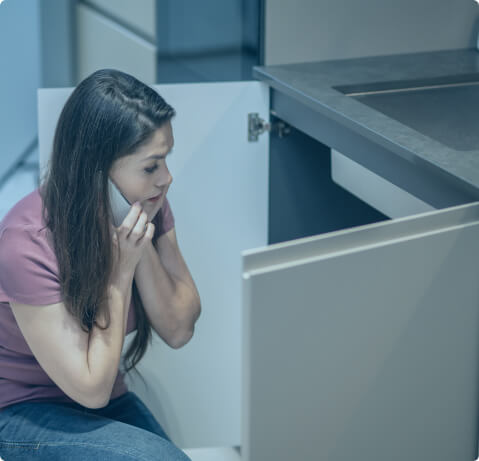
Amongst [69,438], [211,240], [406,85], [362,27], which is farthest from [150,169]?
[362,27]

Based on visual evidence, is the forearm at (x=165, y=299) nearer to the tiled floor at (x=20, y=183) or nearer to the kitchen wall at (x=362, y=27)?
the kitchen wall at (x=362, y=27)

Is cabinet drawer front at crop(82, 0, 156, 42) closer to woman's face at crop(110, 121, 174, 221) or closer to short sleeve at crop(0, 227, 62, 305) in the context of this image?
woman's face at crop(110, 121, 174, 221)

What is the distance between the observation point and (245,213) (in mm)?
1560

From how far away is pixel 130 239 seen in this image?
1.08m

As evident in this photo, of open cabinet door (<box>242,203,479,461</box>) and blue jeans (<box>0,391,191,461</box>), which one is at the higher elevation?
open cabinet door (<box>242,203,479,461</box>)

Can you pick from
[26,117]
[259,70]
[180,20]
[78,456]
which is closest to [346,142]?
[259,70]

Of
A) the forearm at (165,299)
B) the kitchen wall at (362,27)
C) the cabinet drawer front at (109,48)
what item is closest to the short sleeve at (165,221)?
the forearm at (165,299)

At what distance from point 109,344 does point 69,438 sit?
128 mm

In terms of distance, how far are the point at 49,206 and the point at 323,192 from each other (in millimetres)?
709

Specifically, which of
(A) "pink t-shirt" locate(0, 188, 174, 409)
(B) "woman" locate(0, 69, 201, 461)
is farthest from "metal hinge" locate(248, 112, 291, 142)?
(A) "pink t-shirt" locate(0, 188, 174, 409)

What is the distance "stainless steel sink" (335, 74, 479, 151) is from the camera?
46.2 inches

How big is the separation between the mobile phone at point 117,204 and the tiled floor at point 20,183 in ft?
4.27

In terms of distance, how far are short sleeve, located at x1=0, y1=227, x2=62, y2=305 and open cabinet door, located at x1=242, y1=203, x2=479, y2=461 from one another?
31 cm

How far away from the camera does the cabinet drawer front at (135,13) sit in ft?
6.02
